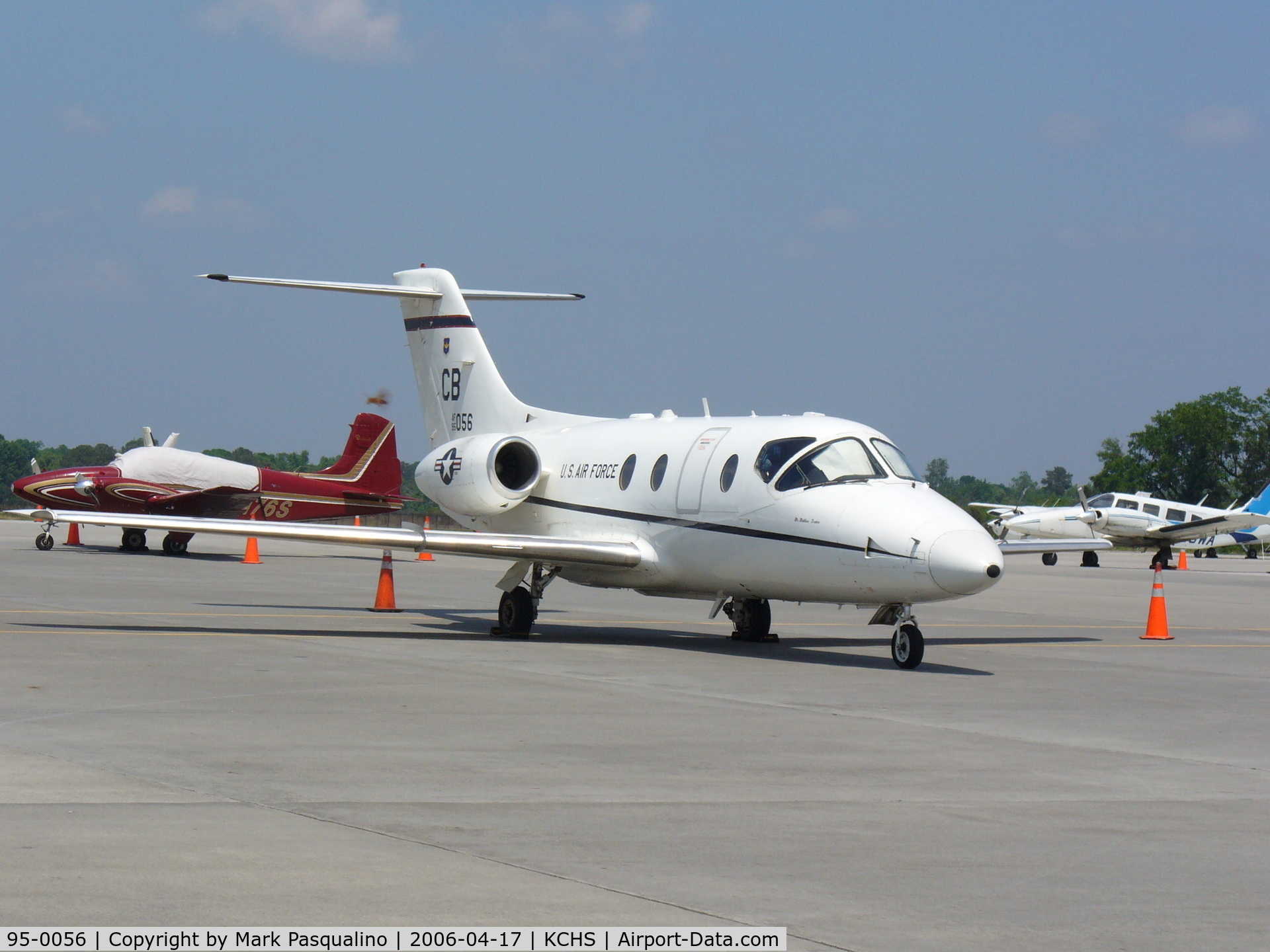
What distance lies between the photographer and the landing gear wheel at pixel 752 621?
1658 centimetres

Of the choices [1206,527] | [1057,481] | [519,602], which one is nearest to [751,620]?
[519,602]

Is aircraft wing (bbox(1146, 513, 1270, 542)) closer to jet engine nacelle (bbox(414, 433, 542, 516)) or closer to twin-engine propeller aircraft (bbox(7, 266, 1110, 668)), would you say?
twin-engine propeller aircraft (bbox(7, 266, 1110, 668))

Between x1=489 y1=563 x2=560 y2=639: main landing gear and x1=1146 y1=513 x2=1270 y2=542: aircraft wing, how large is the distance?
3447cm

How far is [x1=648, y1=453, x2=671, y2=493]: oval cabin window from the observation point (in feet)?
53.9

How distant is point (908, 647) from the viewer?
44.9ft

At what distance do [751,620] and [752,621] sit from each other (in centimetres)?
2

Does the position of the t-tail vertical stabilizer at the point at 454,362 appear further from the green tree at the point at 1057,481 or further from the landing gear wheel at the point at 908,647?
the green tree at the point at 1057,481

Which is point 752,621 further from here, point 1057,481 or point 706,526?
point 1057,481

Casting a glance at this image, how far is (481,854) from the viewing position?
220 inches

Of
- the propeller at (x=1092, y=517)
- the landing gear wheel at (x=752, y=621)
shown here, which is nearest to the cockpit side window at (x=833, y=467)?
the landing gear wheel at (x=752, y=621)

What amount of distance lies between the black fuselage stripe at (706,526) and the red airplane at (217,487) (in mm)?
22053

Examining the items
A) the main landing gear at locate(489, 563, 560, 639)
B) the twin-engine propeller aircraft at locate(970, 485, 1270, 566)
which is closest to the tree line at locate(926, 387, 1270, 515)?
the twin-engine propeller aircraft at locate(970, 485, 1270, 566)

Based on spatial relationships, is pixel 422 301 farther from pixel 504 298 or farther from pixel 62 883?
pixel 62 883

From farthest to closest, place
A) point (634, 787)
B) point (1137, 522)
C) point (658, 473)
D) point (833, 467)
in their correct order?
point (1137, 522), point (658, 473), point (833, 467), point (634, 787)
